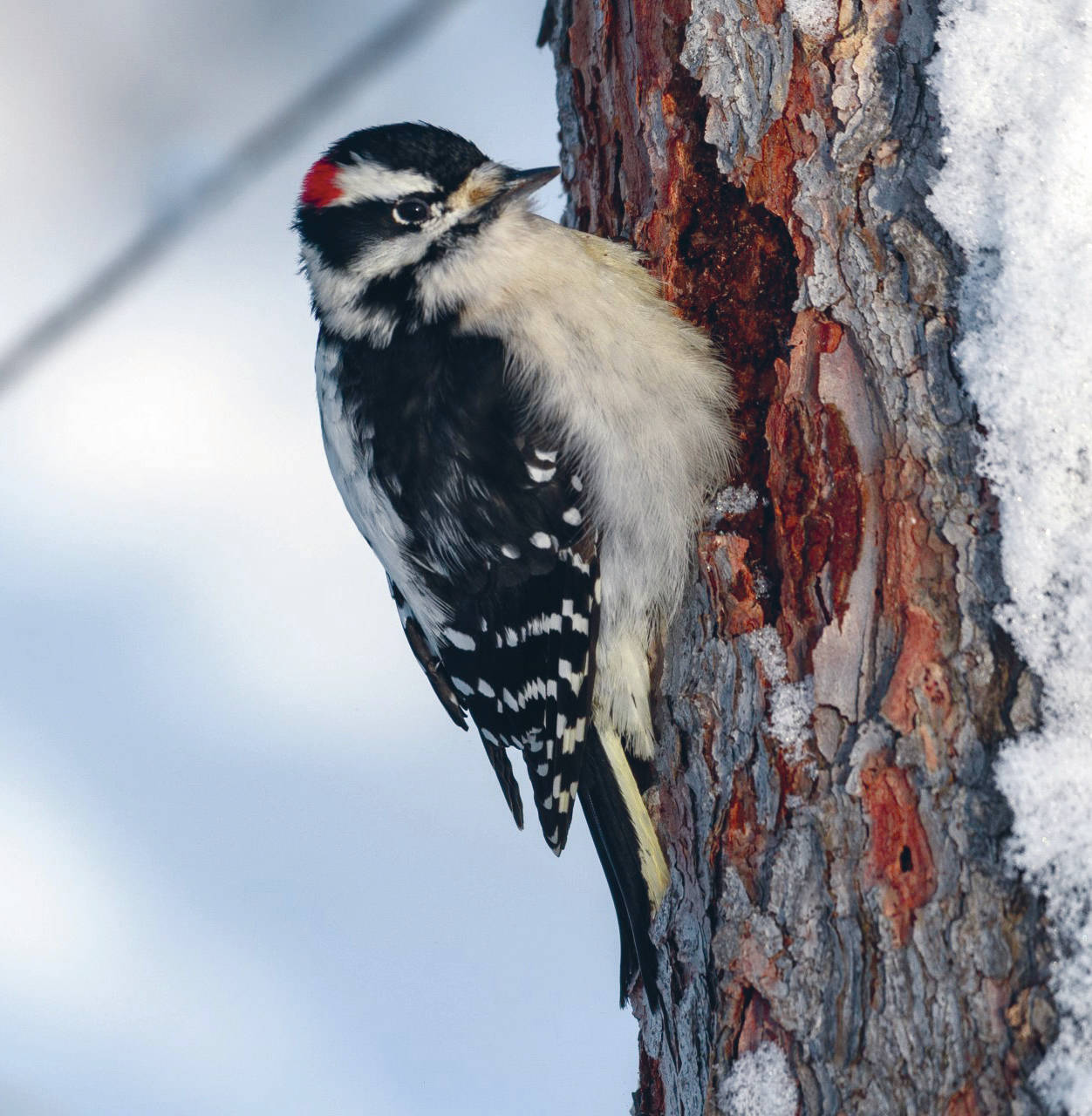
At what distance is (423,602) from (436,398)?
47 cm

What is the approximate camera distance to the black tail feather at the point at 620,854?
2.10 m

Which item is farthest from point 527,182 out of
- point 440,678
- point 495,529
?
point 440,678

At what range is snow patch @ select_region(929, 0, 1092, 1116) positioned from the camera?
1349 millimetres

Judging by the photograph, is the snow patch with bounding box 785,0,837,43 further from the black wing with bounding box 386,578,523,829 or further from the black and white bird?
the black wing with bounding box 386,578,523,829

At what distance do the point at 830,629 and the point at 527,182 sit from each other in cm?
122

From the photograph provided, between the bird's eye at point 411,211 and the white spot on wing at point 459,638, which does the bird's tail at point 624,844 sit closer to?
the white spot on wing at point 459,638

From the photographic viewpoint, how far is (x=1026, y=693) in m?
1.43

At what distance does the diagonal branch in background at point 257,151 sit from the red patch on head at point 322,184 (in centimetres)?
133

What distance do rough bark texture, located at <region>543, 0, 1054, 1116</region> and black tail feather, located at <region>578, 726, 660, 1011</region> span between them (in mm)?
132

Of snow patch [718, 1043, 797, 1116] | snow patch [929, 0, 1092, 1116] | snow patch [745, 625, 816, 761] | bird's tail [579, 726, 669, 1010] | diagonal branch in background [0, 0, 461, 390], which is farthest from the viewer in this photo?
diagonal branch in background [0, 0, 461, 390]

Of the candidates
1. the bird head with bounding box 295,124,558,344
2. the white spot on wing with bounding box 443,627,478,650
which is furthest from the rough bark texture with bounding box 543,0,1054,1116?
the white spot on wing with bounding box 443,627,478,650

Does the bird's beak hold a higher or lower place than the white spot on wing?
higher

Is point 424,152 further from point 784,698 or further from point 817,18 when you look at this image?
point 784,698

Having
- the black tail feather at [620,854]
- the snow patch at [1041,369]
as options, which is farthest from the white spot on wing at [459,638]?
the snow patch at [1041,369]
